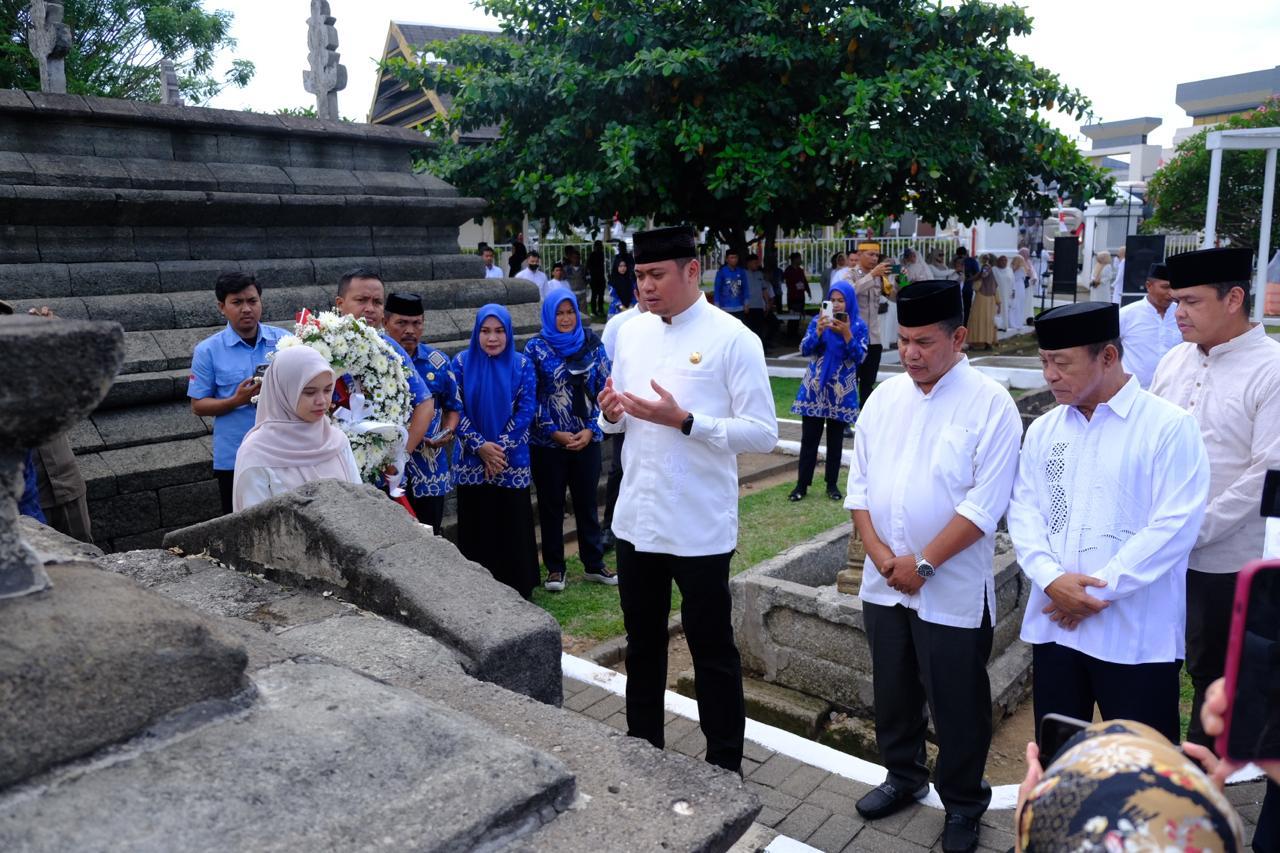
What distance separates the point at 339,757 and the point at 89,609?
52 cm

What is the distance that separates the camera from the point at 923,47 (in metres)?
14.5

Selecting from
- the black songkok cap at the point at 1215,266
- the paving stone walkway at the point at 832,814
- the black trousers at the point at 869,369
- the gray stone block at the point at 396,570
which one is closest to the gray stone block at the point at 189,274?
the gray stone block at the point at 396,570

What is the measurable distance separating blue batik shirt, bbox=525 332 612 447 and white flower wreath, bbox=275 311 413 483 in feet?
3.51

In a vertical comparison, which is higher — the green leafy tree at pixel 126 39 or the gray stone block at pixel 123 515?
the green leafy tree at pixel 126 39

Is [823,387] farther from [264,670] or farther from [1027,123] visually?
[1027,123]

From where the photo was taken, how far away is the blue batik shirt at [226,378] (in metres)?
5.02

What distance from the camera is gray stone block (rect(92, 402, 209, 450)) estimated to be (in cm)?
600

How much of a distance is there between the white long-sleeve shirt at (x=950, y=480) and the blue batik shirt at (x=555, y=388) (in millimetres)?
2625

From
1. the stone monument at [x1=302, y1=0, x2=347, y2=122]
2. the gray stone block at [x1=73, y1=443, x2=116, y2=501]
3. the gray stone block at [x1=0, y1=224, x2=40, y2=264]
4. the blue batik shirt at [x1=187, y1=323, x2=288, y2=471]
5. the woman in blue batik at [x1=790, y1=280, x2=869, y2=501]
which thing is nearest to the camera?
the blue batik shirt at [x1=187, y1=323, x2=288, y2=471]

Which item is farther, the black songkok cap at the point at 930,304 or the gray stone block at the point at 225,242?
the gray stone block at the point at 225,242

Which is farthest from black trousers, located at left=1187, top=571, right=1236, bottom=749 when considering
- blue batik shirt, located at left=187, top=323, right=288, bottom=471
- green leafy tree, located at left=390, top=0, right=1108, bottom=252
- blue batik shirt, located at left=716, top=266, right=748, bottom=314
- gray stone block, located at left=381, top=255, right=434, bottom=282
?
blue batik shirt, located at left=716, top=266, right=748, bottom=314

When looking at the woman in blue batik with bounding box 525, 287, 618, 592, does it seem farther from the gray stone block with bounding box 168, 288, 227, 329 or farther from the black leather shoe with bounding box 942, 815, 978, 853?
the black leather shoe with bounding box 942, 815, 978, 853

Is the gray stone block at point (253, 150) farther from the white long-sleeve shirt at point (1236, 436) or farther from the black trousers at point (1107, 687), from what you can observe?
the black trousers at point (1107, 687)

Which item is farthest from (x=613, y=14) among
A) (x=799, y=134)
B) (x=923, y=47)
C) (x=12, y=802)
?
(x=12, y=802)
